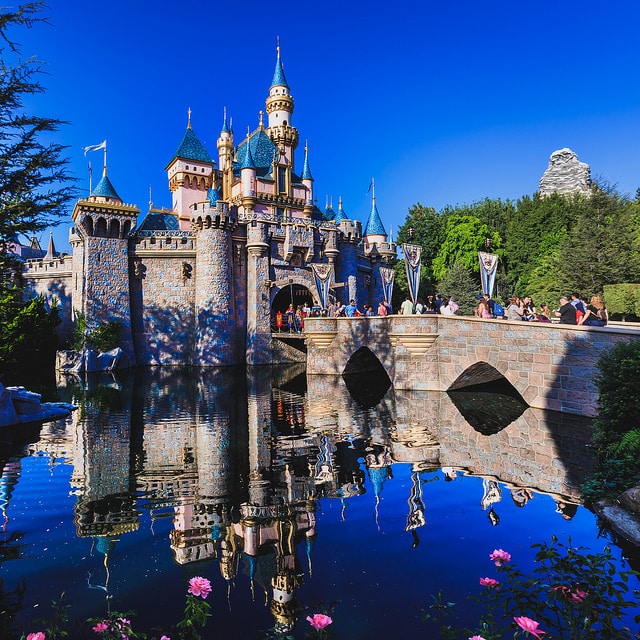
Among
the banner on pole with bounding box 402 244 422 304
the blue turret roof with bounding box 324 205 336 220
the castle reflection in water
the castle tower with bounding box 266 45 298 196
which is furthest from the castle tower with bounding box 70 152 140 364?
the blue turret roof with bounding box 324 205 336 220

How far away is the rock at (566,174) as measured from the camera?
212 feet

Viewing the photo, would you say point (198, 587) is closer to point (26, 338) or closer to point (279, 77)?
point (26, 338)

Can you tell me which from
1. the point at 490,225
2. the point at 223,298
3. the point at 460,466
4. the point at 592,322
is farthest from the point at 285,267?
the point at 490,225

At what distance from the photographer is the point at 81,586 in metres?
4.84

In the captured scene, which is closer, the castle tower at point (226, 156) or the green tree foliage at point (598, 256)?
the green tree foliage at point (598, 256)

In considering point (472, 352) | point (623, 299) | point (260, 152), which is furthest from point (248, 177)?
point (623, 299)

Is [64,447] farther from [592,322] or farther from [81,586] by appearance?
[592,322]

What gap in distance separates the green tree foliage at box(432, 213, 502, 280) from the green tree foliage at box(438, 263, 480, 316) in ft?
8.71

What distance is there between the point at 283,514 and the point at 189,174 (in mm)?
36395

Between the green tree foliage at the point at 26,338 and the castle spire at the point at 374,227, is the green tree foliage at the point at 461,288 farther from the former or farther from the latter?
the green tree foliage at the point at 26,338

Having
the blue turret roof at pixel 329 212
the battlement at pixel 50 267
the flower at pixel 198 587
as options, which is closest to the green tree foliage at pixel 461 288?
the blue turret roof at pixel 329 212

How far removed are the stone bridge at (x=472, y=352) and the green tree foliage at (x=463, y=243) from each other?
2659 centimetres

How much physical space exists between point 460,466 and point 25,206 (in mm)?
12231

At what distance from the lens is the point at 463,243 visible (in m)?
46.3
